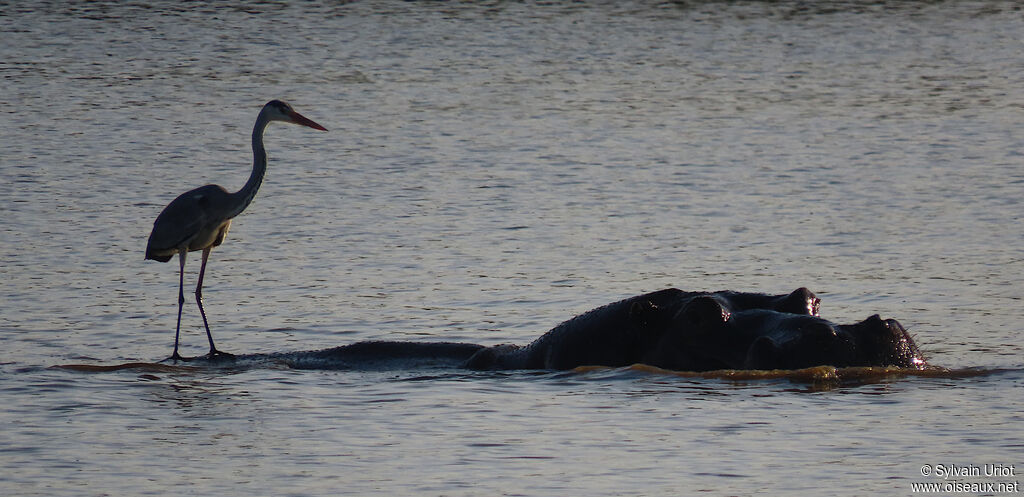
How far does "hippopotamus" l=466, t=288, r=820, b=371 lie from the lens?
29.5 feet

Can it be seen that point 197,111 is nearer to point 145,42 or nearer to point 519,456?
point 145,42

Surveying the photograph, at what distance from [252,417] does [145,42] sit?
20994 mm

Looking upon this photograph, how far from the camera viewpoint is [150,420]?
29.4 feet

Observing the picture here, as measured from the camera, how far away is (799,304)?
8906 mm

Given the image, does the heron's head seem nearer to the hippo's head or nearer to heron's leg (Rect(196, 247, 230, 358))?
heron's leg (Rect(196, 247, 230, 358))

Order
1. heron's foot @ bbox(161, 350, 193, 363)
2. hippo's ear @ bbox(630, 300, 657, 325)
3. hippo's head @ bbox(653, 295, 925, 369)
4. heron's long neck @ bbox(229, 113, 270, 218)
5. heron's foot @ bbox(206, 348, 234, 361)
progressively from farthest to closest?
heron's long neck @ bbox(229, 113, 270, 218)
heron's foot @ bbox(161, 350, 193, 363)
heron's foot @ bbox(206, 348, 234, 361)
hippo's ear @ bbox(630, 300, 657, 325)
hippo's head @ bbox(653, 295, 925, 369)

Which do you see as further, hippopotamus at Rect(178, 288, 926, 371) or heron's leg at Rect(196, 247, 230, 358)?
heron's leg at Rect(196, 247, 230, 358)

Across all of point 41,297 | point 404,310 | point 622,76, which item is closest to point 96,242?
point 41,297

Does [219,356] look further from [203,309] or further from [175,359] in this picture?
[203,309]

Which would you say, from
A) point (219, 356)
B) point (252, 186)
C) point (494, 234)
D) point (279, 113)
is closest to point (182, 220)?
point (252, 186)

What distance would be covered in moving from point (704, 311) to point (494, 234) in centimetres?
625

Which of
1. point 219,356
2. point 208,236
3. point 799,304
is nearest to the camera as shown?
point 799,304

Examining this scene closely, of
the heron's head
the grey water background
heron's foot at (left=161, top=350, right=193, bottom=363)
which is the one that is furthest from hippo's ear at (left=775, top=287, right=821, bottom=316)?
the heron's head

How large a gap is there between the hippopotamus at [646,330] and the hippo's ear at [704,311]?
19 mm
